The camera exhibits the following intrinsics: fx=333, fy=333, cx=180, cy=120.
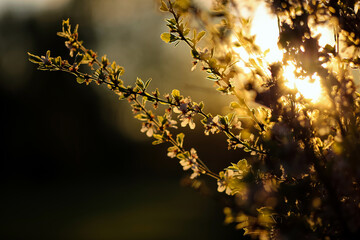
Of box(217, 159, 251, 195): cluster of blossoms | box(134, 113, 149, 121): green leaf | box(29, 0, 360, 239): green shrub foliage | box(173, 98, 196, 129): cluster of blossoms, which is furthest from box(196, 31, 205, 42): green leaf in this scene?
box(217, 159, 251, 195): cluster of blossoms

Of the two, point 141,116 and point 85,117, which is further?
point 85,117

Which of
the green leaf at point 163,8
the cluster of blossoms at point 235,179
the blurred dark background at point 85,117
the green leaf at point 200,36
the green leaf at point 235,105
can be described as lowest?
the cluster of blossoms at point 235,179

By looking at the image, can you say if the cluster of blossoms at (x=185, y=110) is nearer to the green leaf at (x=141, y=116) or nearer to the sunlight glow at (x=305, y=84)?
the green leaf at (x=141, y=116)

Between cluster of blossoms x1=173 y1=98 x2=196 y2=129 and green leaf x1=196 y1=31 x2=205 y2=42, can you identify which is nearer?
green leaf x1=196 y1=31 x2=205 y2=42

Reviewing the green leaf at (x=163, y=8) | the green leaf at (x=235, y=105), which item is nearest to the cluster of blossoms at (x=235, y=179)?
the green leaf at (x=235, y=105)

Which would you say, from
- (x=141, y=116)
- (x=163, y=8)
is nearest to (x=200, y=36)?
(x=163, y=8)

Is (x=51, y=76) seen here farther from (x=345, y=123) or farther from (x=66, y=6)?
(x=345, y=123)

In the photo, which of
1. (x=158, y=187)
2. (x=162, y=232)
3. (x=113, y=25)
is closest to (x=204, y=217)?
(x=162, y=232)

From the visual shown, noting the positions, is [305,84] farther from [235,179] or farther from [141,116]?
[141,116]

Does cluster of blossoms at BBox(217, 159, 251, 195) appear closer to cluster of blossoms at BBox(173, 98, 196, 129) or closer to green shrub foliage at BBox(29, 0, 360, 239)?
green shrub foliage at BBox(29, 0, 360, 239)
